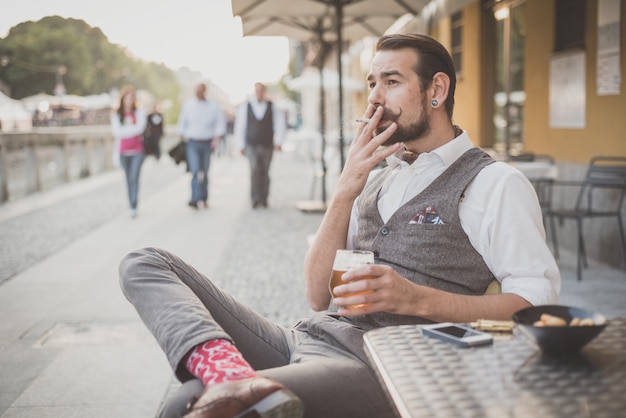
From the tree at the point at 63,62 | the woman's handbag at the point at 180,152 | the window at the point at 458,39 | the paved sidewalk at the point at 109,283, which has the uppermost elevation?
the tree at the point at 63,62

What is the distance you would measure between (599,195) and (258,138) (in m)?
6.05

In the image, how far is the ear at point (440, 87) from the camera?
8.30ft

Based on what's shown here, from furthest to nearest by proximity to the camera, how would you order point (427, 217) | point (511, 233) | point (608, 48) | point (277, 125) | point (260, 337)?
point (277, 125) < point (608, 48) < point (260, 337) < point (427, 217) < point (511, 233)

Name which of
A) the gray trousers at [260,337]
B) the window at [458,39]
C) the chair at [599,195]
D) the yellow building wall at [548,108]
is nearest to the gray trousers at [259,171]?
the window at [458,39]

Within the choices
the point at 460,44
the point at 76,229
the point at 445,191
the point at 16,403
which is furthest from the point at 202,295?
the point at 460,44

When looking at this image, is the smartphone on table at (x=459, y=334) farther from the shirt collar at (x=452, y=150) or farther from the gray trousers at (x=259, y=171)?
the gray trousers at (x=259, y=171)

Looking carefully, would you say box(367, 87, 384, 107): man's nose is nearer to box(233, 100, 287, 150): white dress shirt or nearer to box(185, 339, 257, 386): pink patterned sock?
box(185, 339, 257, 386): pink patterned sock

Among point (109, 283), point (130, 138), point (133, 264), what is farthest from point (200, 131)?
point (133, 264)

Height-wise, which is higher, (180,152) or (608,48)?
(608,48)

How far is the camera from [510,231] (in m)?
2.23

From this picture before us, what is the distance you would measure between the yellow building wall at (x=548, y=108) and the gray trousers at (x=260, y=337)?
18.1 feet

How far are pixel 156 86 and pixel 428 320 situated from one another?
13234 cm

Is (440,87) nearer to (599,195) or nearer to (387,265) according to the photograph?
(387,265)

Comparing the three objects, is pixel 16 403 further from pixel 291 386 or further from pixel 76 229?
pixel 76 229
